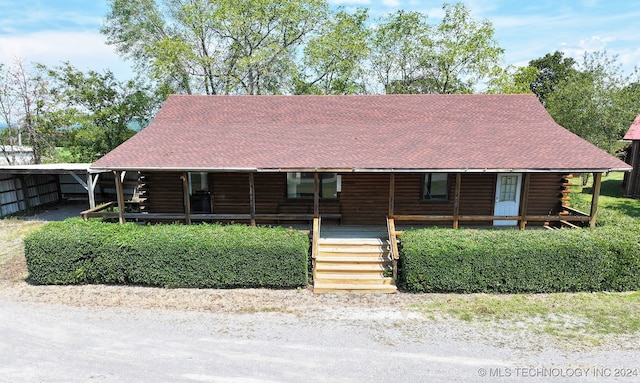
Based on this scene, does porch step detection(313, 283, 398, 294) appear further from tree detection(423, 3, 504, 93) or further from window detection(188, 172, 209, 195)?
tree detection(423, 3, 504, 93)

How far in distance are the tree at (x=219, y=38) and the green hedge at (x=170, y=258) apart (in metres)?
17.4

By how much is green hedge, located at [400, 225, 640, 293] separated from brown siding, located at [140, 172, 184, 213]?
851 cm

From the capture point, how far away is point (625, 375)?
20.5ft

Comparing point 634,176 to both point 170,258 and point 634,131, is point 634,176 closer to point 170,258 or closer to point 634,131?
point 634,131

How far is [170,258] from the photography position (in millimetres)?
9742

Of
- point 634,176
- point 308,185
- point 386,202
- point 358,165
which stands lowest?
point 634,176

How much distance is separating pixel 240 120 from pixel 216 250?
6.97 meters

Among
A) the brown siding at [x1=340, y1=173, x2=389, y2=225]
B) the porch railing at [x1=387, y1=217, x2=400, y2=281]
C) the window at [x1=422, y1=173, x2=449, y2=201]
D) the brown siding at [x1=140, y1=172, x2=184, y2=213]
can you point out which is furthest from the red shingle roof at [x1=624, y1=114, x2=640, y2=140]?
the brown siding at [x1=140, y1=172, x2=184, y2=213]

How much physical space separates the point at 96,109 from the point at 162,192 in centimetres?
1623

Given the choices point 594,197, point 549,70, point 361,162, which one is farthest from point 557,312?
point 549,70

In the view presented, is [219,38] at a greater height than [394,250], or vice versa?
[219,38]

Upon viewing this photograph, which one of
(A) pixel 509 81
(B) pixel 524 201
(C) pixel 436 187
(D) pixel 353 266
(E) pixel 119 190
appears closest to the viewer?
(D) pixel 353 266

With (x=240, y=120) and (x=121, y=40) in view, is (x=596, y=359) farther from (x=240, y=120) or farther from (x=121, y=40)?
(x=121, y=40)

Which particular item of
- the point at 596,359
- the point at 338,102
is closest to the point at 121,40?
the point at 338,102
